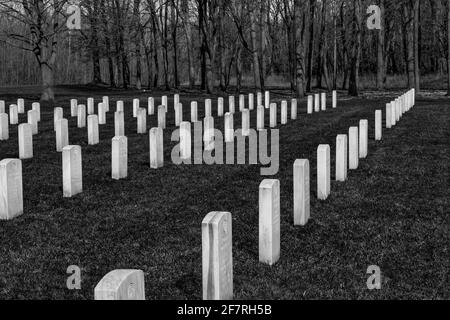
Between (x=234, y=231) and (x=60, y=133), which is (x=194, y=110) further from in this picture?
(x=234, y=231)

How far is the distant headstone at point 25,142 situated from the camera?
15289 mm

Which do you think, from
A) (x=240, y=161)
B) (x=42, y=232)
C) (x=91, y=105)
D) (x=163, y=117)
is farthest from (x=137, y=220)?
(x=91, y=105)

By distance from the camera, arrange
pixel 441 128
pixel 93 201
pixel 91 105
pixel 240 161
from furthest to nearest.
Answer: pixel 91 105
pixel 441 128
pixel 240 161
pixel 93 201

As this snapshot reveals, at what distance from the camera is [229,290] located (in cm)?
602

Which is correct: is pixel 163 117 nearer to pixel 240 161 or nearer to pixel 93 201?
pixel 240 161

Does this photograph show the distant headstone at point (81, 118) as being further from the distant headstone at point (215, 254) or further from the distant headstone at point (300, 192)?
the distant headstone at point (215, 254)

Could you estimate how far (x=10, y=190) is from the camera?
31.1 feet

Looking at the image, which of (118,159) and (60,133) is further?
(60,133)

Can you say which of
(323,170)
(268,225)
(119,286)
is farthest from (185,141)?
(119,286)

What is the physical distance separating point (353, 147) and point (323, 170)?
10.8 ft

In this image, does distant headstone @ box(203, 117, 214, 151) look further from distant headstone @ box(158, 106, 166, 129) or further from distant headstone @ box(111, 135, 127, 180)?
distant headstone @ box(158, 106, 166, 129)

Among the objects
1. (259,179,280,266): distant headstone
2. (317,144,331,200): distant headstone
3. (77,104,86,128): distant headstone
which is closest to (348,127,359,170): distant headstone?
(317,144,331,200): distant headstone

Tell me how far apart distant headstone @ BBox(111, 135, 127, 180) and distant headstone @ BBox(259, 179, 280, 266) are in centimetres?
584

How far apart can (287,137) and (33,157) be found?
24.1 feet
